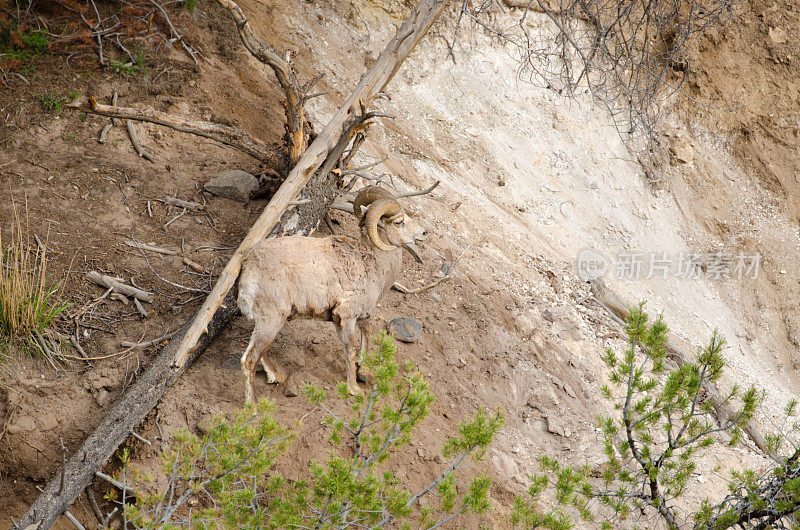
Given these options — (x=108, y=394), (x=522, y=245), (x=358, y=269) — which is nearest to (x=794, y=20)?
(x=522, y=245)

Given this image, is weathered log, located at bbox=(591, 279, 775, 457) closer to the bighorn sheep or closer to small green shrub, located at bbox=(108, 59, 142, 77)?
the bighorn sheep

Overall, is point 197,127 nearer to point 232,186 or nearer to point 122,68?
point 232,186

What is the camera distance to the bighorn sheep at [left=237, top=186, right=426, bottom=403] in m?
5.10

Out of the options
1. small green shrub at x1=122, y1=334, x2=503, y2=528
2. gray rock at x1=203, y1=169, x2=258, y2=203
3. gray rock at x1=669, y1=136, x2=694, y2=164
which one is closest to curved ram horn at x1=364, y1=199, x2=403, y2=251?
small green shrub at x1=122, y1=334, x2=503, y2=528

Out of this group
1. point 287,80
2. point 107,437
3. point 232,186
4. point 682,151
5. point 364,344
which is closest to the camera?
point 107,437

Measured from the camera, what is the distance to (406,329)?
260 inches

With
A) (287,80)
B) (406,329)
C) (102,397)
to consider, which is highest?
(287,80)

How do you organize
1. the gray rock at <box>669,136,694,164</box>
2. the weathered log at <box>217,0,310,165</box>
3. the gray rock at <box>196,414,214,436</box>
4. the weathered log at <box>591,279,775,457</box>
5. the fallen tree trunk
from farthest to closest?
the gray rock at <box>669,136,694,164</box> → the weathered log at <box>591,279,775,457</box> → the weathered log at <box>217,0,310,165</box> → the gray rock at <box>196,414,214,436</box> → the fallen tree trunk

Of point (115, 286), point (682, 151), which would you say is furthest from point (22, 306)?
point (682, 151)

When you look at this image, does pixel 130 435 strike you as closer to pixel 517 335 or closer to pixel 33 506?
pixel 33 506

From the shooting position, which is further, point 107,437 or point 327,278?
point 327,278

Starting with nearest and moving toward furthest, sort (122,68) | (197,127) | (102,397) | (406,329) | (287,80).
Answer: (102,397)
(406,329)
(287,80)
(197,127)
(122,68)

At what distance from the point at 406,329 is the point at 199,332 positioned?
2319 millimetres

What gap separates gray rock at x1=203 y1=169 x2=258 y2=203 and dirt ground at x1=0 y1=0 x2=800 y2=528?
0.14m
